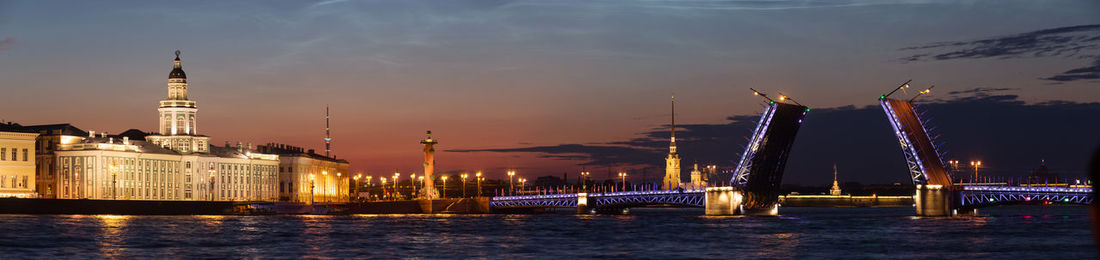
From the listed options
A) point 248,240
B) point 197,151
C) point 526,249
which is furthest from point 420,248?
point 197,151

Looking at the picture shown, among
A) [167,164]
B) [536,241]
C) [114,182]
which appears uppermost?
[167,164]

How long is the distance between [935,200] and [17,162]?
242 feet

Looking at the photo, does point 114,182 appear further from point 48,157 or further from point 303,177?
point 303,177

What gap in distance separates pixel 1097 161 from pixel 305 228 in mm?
74793

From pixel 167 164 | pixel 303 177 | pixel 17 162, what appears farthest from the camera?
pixel 303 177

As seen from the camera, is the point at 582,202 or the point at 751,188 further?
the point at 582,202

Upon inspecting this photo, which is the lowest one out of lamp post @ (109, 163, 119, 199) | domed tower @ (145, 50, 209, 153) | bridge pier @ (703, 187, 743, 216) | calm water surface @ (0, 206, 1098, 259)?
calm water surface @ (0, 206, 1098, 259)

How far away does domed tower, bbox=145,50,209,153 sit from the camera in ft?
474

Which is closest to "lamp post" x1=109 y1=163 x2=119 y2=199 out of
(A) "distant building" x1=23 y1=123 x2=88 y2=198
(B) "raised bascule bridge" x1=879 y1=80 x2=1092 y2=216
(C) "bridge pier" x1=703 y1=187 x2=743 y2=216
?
(A) "distant building" x1=23 y1=123 x2=88 y2=198

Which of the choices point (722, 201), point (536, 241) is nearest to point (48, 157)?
point (722, 201)

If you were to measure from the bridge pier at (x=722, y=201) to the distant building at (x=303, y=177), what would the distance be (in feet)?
198

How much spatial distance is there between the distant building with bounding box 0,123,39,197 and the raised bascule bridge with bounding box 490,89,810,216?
39.5 meters

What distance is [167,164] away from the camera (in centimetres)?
13525

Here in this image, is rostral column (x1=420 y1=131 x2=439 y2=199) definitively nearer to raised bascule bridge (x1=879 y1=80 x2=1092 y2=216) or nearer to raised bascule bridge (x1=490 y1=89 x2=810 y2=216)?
raised bascule bridge (x1=490 y1=89 x2=810 y2=216)
